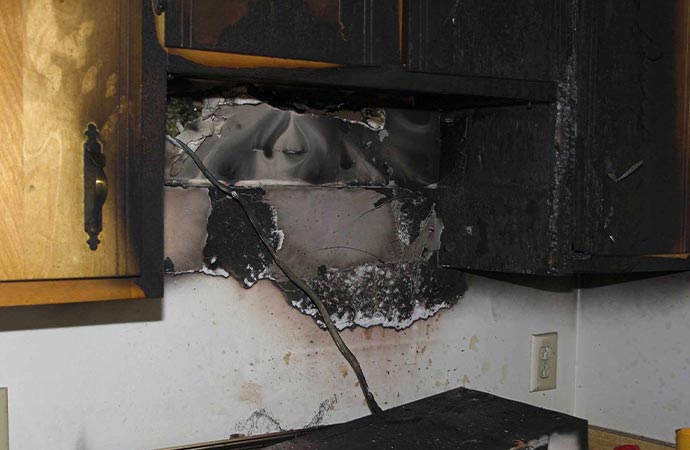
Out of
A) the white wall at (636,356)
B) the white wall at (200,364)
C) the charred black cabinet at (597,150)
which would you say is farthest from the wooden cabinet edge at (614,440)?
the charred black cabinet at (597,150)

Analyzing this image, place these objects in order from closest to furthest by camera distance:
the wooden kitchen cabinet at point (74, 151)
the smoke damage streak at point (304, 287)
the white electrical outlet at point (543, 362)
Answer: the wooden kitchen cabinet at point (74, 151)
the smoke damage streak at point (304, 287)
the white electrical outlet at point (543, 362)

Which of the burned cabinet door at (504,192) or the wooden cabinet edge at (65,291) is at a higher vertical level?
the burned cabinet door at (504,192)

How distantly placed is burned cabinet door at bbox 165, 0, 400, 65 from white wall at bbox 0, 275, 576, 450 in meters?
0.47

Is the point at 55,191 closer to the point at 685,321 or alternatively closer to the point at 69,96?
the point at 69,96

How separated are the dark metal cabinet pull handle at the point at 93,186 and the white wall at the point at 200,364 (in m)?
0.35

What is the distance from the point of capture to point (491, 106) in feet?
5.40

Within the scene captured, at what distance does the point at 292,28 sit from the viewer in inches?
48.7

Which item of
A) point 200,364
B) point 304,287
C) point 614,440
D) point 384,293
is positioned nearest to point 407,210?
point 384,293

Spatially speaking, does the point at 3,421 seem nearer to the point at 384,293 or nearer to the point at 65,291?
the point at 65,291

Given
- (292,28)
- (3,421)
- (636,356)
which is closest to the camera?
(292,28)

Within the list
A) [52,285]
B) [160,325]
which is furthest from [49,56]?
[160,325]

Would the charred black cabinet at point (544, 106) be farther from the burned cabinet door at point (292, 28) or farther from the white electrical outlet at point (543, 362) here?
the white electrical outlet at point (543, 362)

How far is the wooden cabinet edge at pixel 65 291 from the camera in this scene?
1062 mm

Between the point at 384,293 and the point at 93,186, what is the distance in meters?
0.76
